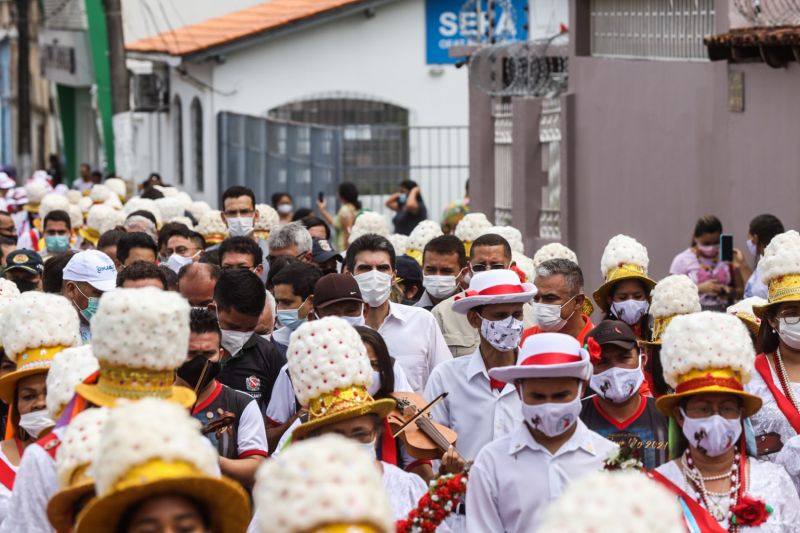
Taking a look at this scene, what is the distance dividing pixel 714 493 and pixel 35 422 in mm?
2552

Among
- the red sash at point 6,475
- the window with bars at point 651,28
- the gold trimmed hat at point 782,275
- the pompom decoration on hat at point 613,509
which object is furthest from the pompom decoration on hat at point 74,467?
the window with bars at point 651,28

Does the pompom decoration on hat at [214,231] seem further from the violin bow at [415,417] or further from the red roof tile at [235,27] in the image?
the red roof tile at [235,27]

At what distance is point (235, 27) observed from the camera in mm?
34469

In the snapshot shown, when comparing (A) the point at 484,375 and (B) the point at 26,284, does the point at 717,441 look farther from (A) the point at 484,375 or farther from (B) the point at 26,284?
(B) the point at 26,284

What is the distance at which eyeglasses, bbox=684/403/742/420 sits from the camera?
6.24 metres

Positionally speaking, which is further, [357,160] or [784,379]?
[357,160]

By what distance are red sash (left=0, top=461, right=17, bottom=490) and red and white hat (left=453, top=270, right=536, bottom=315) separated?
92.1 inches

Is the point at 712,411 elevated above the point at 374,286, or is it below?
below

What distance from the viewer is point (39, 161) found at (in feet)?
197

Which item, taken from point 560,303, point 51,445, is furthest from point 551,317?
point 51,445

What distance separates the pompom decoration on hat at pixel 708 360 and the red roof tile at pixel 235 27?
2663 centimetres

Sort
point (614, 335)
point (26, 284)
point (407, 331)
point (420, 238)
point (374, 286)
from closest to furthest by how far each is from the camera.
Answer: point (614, 335) < point (407, 331) < point (374, 286) < point (26, 284) < point (420, 238)

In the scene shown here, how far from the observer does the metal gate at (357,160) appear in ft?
92.7

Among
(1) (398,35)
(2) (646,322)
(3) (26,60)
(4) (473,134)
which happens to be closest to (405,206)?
(4) (473,134)
